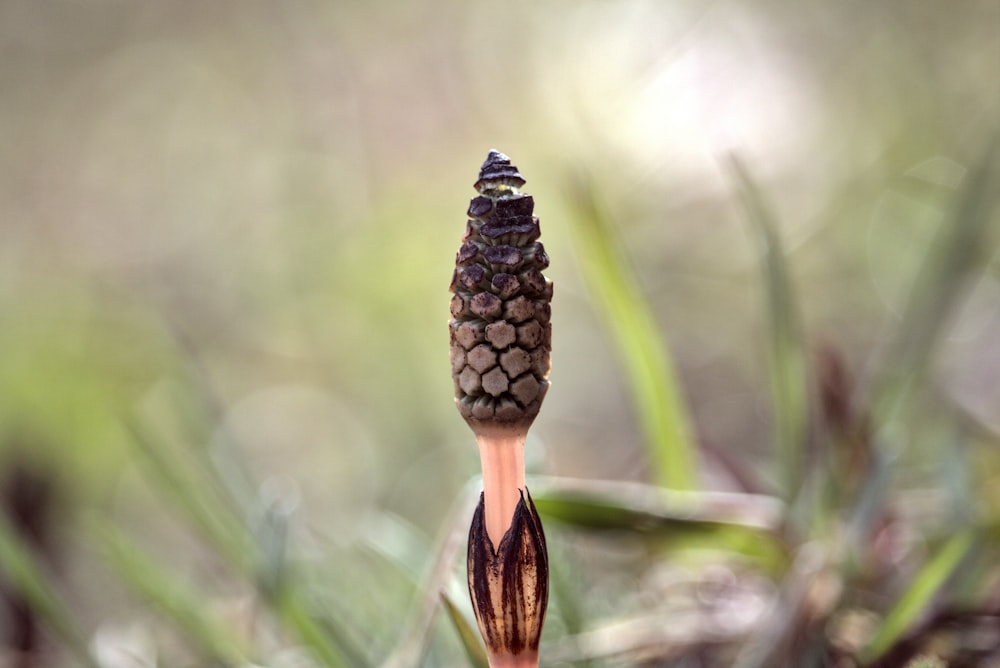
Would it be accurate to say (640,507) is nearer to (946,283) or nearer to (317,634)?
(317,634)

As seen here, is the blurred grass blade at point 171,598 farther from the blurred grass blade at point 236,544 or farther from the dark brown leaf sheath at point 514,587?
the dark brown leaf sheath at point 514,587

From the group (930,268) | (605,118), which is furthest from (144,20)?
(930,268)

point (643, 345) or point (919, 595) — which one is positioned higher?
point (643, 345)

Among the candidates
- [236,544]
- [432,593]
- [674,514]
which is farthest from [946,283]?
[236,544]

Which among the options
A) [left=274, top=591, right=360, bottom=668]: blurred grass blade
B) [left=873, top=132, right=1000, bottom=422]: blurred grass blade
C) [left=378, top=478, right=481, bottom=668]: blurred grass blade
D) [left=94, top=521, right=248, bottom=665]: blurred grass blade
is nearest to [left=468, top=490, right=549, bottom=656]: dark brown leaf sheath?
[left=378, top=478, right=481, bottom=668]: blurred grass blade

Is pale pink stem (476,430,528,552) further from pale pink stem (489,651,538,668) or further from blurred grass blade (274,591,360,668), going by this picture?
blurred grass blade (274,591,360,668)
